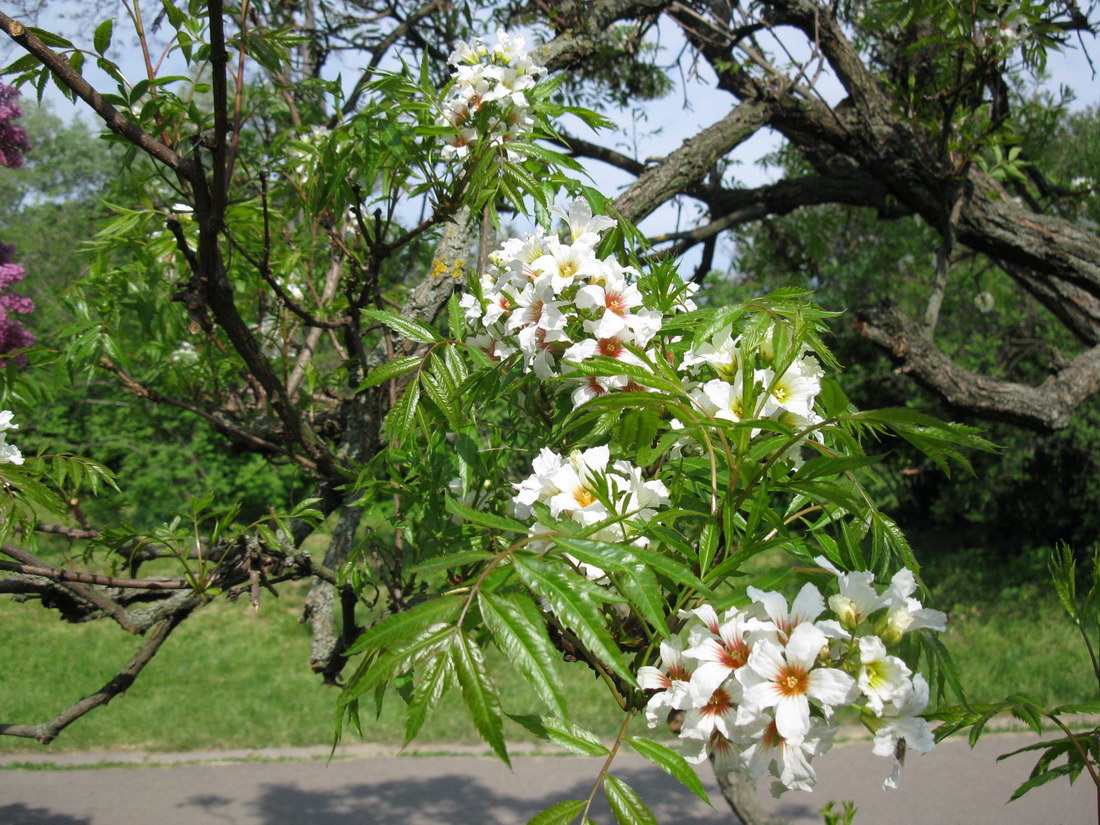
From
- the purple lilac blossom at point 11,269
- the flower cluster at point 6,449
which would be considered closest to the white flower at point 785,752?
the flower cluster at point 6,449

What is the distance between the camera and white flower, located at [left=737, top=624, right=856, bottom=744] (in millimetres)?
892

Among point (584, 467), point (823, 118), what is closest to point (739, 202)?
point (823, 118)

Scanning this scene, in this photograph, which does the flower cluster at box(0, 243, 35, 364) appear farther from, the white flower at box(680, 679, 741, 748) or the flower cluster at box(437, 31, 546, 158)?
the white flower at box(680, 679, 741, 748)

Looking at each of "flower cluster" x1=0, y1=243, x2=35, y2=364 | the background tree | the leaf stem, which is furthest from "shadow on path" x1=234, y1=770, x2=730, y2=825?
the leaf stem

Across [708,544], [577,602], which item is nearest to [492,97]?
[708,544]

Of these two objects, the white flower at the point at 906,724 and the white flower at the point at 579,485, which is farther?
the white flower at the point at 579,485

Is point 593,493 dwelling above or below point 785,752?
above

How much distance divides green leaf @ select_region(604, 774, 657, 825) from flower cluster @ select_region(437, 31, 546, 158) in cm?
128

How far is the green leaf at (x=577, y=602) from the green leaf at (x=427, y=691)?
5.0 inches

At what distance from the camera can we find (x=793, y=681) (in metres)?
0.92

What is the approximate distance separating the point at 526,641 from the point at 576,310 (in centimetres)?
61

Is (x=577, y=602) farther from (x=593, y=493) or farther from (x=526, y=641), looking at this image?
(x=593, y=493)

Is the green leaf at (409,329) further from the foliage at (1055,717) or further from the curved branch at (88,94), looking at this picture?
the foliage at (1055,717)

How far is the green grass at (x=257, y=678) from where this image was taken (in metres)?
6.27
